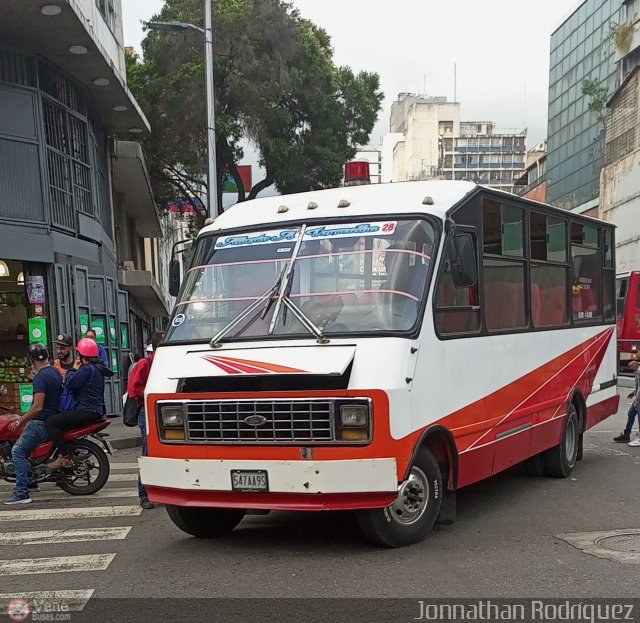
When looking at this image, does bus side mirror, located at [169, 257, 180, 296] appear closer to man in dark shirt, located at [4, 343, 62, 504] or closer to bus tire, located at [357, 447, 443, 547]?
man in dark shirt, located at [4, 343, 62, 504]

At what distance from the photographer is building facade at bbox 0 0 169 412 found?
14266 mm

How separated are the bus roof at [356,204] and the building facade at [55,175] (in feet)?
26.5

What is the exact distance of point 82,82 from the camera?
1689 cm

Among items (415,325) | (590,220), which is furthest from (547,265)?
(415,325)

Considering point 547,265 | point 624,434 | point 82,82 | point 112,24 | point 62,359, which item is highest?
point 112,24

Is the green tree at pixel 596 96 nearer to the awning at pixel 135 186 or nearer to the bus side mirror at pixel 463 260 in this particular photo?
the awning at pixel 135 186

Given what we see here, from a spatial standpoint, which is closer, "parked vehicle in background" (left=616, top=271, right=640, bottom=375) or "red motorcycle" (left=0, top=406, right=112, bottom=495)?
"red motorcycle" (left=0, top=406, right=112, bottom=495)

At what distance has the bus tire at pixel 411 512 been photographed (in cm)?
573

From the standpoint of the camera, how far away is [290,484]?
552cm

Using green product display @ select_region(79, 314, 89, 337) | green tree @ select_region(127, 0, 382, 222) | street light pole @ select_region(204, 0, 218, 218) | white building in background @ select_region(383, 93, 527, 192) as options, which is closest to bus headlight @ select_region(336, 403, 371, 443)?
green product display @ select_region(79, 314, 89, 337)

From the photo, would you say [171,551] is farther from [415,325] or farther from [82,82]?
[82,82]

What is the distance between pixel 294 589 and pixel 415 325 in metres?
2.05

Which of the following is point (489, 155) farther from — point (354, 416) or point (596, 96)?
point (354, 416)

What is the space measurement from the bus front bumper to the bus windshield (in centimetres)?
99
